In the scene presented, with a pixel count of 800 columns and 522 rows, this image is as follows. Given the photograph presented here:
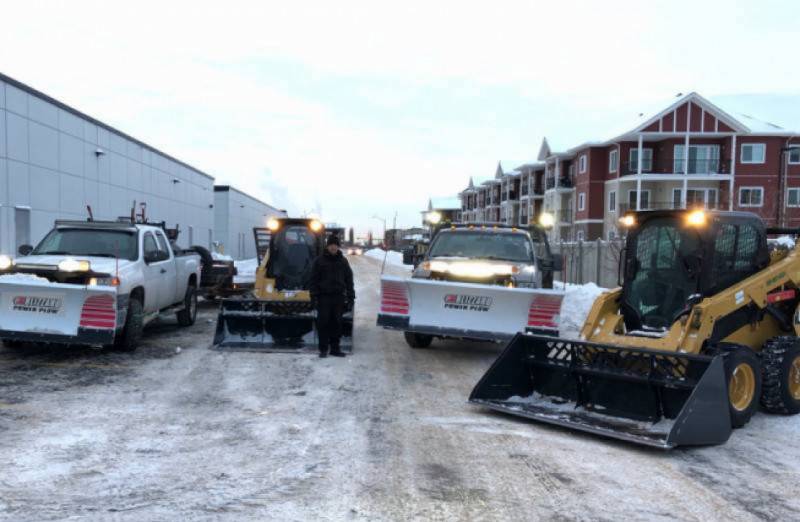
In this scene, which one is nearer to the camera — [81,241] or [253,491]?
[253,491]

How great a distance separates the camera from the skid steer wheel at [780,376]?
669 cm

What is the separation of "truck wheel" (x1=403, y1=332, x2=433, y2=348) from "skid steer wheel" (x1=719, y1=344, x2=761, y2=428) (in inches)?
205

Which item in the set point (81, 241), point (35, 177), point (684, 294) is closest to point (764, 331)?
point (684, 294)

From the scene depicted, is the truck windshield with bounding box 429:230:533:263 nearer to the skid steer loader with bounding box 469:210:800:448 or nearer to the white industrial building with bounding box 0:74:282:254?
the skid steer loader with bounding box 469:210:800:448

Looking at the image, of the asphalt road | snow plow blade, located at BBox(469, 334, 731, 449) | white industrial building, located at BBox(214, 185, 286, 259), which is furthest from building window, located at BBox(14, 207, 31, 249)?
white industrial building, located at BBox(214, 185, 286, 259)

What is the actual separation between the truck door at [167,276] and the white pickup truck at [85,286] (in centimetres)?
5

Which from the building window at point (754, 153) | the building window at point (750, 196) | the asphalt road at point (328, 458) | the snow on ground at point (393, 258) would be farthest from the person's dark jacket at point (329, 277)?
the building window at point (754, 153)

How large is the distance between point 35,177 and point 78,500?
17860 mm

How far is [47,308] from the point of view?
870cm

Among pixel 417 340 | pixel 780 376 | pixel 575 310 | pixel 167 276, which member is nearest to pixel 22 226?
pixel 167 276

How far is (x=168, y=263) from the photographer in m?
11.6

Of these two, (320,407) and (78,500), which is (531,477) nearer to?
(320,407)

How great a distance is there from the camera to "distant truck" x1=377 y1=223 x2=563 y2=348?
932 cm

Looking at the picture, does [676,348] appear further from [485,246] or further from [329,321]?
[329,321]
